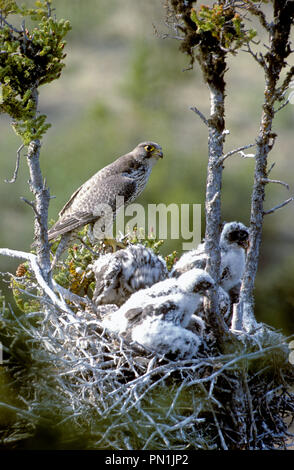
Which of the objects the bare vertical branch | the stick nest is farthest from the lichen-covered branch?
the bare vertical branch

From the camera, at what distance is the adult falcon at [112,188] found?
11.3 feet

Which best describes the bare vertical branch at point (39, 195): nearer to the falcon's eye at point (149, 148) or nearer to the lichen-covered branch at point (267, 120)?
the lichen-covered branch at point (267, 120)

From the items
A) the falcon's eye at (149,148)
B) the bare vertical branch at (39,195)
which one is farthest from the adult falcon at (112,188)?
the bare vertical branch at (39,195)

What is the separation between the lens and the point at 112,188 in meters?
3.49

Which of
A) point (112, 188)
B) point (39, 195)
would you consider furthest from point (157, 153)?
point (39, 195)

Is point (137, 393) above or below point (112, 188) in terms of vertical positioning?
below

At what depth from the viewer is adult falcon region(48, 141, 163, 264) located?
3.44m

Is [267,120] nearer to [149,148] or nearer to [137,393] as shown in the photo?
[137,393]

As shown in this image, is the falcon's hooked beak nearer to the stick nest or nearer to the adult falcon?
the adult falcon

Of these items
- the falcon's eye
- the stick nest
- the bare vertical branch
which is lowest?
the stick nest

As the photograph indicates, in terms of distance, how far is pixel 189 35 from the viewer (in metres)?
2.18

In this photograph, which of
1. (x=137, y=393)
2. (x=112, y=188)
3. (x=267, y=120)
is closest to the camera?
(x=137, y=393)
